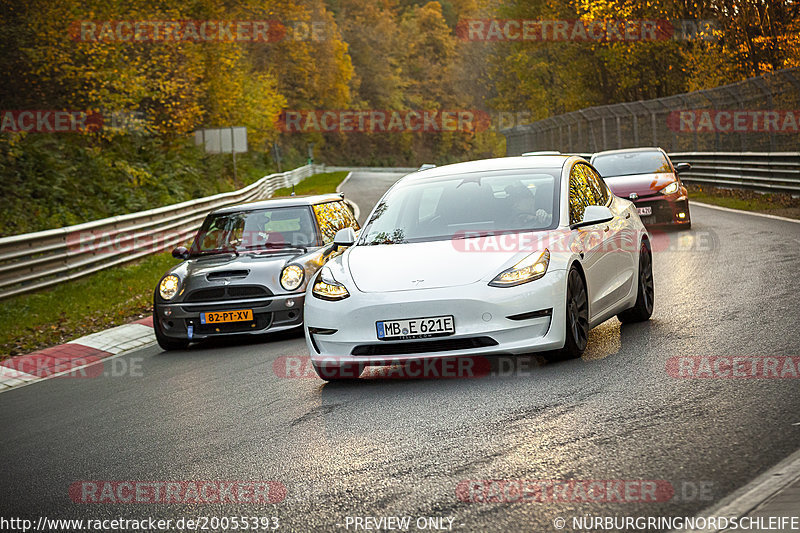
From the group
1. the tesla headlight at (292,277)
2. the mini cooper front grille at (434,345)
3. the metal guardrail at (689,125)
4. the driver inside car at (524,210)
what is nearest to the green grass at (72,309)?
the tesla headlight at (292,277)

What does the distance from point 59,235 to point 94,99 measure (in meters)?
10.5

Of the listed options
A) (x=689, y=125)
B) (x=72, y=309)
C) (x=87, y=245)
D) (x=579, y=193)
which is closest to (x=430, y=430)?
(x=579, y=193)

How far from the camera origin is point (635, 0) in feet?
139

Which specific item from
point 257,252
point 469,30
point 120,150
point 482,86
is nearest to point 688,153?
point 120,150

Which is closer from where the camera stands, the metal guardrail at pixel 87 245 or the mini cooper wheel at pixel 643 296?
the mini cooper wheel at pixel 643 296

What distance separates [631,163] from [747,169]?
6.62 meters

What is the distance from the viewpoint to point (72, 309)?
546 inches

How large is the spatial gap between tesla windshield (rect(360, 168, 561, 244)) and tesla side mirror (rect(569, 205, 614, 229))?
201 millimetres

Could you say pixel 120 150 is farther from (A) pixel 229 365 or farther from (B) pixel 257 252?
(A) pixel 229 365

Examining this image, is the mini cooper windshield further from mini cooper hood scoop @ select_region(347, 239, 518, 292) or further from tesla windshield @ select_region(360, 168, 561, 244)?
mini cooper hood scoop @ select_region(347, 239, 518, 292)

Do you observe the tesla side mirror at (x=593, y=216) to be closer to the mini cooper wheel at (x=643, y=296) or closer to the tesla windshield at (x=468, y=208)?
the tesla windshield at (x=468, y=208)

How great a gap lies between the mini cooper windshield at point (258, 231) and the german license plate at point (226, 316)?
3.81 feet

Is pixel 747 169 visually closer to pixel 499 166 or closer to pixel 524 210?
pixel 499 166

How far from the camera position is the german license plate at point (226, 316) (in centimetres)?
1063
